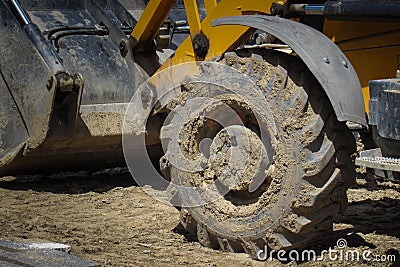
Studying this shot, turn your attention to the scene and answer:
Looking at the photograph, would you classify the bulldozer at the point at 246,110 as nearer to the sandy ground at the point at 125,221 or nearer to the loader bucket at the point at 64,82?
the loader bucket at the point at 64,82

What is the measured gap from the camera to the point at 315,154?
3523 mm

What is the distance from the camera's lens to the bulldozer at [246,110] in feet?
11.5

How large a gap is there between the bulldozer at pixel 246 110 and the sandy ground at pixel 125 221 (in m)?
0.20

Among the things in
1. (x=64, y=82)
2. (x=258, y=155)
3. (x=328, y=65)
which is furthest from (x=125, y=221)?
(x=328, y=65)

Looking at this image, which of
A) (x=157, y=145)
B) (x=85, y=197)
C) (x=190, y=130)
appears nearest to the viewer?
(x=190, y=130)

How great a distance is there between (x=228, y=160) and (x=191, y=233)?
543mm

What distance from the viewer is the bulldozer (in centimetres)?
352

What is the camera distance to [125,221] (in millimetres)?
4695

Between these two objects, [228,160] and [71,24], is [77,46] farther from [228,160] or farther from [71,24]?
[228,160]

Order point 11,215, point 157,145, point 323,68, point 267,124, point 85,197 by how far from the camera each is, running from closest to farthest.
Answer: point 323,68
point 267,124
point 11,215
point 85,197
point 157,145

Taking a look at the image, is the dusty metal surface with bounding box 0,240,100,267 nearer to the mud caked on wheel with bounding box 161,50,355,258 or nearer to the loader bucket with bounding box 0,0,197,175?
the mud caked on wheel with bounding box 161,50,355,258

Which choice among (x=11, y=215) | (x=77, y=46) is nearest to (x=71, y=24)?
(x=77, y=46)

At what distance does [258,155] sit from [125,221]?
1258 mm

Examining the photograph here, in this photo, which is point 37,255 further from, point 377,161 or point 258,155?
point 377,161
